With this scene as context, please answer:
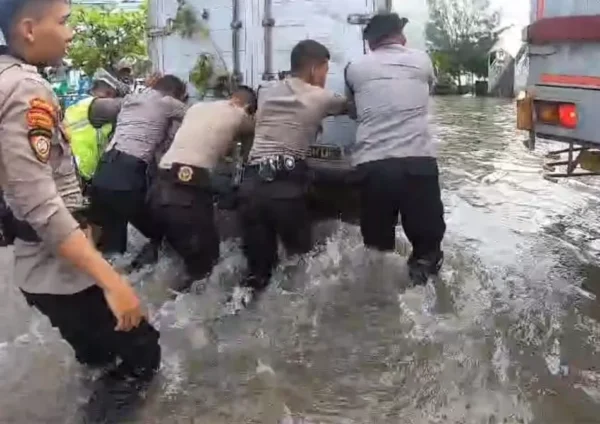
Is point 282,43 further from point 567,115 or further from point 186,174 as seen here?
point 567,115

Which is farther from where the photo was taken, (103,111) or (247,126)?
(103,111)

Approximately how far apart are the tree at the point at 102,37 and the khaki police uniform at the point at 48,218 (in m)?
15.1

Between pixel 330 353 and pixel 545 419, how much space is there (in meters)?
1.27

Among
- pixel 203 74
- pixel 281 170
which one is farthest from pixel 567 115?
pixel 203 74

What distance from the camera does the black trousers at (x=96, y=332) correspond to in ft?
10.8

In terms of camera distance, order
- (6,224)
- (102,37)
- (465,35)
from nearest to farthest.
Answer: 1. (6,224)
2. (102,37)
3. (465,35)

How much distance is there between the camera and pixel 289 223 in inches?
207

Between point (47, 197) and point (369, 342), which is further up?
point (47, 197)

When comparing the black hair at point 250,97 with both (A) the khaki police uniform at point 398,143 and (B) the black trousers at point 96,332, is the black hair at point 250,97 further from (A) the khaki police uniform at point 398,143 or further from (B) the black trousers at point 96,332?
(B) the black trousers at point 96,332

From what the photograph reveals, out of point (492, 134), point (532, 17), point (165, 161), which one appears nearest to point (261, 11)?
point (165, 161)

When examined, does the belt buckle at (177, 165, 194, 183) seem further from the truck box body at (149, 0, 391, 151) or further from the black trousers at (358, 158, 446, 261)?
the truck box body at (149, 0, 391, 151)

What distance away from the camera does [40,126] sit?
286 centimetres

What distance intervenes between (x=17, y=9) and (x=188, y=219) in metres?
2.58

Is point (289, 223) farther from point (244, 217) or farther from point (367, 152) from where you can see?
point (367, 152)
